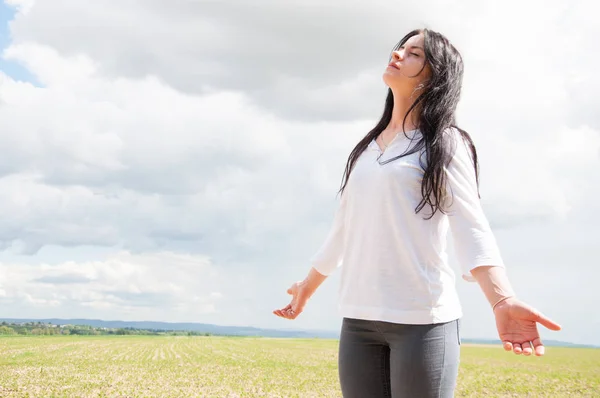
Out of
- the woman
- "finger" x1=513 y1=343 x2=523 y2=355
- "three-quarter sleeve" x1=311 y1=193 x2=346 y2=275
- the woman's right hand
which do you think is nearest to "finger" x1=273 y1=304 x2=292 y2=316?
the woman's right hand

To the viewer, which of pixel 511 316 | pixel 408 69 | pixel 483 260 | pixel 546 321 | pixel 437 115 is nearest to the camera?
pixel 546 321

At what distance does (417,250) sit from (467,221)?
21 cm

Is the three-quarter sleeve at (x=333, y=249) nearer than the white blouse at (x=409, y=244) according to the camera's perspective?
No

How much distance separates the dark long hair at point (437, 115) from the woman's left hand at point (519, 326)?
0.43 m

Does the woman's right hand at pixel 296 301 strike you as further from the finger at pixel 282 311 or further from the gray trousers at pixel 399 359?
the gray trousers at pixel 399 359

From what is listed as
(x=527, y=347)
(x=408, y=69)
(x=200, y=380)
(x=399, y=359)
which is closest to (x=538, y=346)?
(x=527, y=347)

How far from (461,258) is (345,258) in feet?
1.57

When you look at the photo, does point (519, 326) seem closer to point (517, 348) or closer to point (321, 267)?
point (517, 348)

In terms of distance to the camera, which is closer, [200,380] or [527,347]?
[527,347]

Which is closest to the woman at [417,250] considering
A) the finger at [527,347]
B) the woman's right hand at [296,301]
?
the finger at [527,347]

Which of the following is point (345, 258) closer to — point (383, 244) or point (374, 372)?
point (383, 244)

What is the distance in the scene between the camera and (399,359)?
6.96ft

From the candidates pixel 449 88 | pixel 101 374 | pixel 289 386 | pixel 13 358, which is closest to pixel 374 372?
pixel 449 88

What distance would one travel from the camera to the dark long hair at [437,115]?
2188 mm
